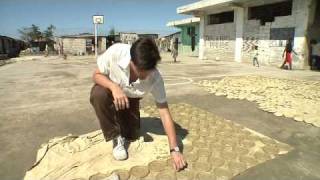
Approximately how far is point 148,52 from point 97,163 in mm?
1308

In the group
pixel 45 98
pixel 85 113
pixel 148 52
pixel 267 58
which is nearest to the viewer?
pixel 148 52

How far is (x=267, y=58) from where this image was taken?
17.3 m

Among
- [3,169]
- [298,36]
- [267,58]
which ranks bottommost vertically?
[3,169]

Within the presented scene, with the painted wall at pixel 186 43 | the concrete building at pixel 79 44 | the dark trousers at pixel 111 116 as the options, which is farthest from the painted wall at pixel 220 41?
the concrete building at pixel 79 44

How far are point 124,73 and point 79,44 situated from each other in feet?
128

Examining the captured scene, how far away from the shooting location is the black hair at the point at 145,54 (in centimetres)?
250

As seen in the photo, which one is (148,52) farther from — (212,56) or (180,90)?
(212,56)

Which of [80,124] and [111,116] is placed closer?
[111,116]

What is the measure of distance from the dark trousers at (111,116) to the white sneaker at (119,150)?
8cm

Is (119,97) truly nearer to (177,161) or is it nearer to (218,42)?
(177,161)

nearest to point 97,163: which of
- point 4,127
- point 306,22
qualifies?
point 4,127

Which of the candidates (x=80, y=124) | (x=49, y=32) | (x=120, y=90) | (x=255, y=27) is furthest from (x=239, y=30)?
(x=49, y=32)

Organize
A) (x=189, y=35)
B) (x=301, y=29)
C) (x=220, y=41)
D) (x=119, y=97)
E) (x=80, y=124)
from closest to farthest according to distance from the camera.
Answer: (x=119, y=97)
(x=80, y=124)
(x=301, y=29)
(x=220, y=41)
(x=189, y=35)

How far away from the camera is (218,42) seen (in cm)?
2238
